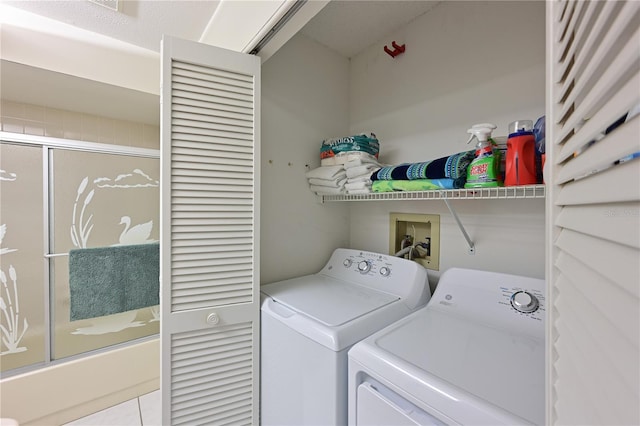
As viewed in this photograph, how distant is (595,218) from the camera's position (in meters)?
0.32

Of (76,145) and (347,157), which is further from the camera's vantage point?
(76,145)

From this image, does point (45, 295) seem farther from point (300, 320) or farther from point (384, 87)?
point (384, 87)

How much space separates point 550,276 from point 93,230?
290 cm

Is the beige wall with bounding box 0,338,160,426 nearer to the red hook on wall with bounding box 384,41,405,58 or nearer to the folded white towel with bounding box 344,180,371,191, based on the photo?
the folded white towel with bounding box 344,180,371,191

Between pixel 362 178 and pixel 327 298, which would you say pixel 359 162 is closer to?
pixel 362 178

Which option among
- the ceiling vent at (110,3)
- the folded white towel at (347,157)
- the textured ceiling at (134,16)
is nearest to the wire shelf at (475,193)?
the folded white towel at (347,157)

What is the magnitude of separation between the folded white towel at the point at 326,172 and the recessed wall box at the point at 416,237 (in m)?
0.51

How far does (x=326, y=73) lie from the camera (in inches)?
77.7

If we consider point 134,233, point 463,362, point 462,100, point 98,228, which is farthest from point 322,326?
point 98,228

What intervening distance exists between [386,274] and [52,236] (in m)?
2.51

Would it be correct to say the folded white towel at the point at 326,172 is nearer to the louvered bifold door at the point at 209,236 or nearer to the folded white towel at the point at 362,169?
the folded white towel at the point at 362,169

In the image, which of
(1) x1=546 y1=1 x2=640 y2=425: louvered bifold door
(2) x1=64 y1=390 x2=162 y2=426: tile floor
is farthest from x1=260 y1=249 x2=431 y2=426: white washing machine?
(2) x1=64 y1=390 x2=162 y2=426: tile floor

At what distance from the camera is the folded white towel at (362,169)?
1525 millimetres

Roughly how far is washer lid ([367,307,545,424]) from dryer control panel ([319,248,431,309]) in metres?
0.22
